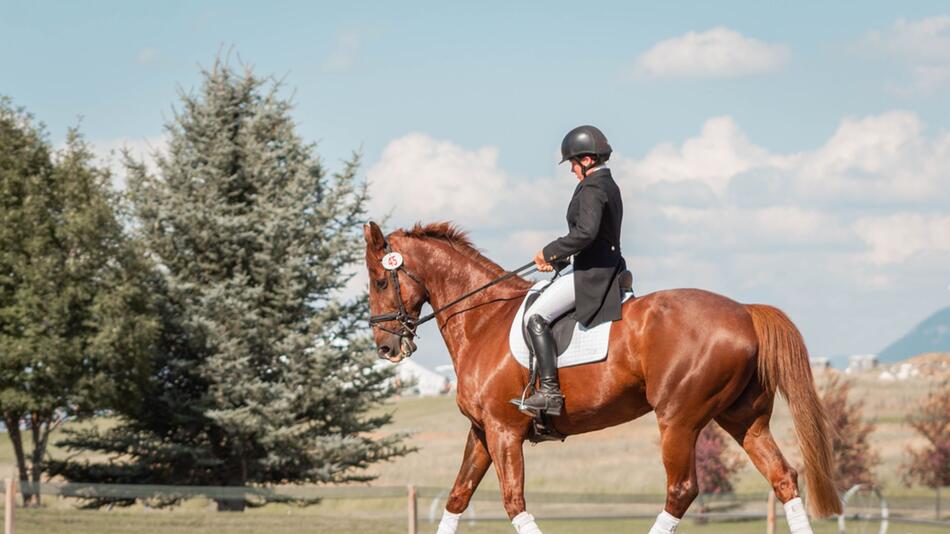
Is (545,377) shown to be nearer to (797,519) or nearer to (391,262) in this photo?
(391,262)

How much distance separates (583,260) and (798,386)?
1.73m

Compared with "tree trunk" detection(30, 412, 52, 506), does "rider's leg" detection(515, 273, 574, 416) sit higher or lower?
lower

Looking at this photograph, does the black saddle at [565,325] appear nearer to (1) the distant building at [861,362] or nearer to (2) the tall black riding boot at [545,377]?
(2) the tall black riding boot at [545,377]

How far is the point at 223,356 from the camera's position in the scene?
83.3 ft

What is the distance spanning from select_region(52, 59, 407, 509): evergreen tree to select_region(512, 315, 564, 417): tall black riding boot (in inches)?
696

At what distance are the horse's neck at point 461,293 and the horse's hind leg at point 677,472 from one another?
176 centimetres

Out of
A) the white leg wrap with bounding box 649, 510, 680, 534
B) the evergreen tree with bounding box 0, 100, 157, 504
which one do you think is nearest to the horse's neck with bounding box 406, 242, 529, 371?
the white leg wrap with bounding box 649, 510, 680, 534

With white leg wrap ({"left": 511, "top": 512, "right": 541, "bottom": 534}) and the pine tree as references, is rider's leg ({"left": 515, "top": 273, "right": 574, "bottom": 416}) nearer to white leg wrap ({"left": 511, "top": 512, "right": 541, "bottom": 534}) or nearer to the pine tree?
white leg wrap ({"left": 511, "top": 512, "right": 541, "bottom": 534})

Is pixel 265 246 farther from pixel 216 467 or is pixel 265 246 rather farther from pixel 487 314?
pixel 487 314

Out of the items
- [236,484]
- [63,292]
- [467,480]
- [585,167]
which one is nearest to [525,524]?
[467,480]

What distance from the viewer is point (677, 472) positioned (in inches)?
313

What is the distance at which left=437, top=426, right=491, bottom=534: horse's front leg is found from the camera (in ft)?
28.8

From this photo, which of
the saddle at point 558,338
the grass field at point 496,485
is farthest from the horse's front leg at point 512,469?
the grass field at point 496,485

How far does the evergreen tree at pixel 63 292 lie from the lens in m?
23.1
